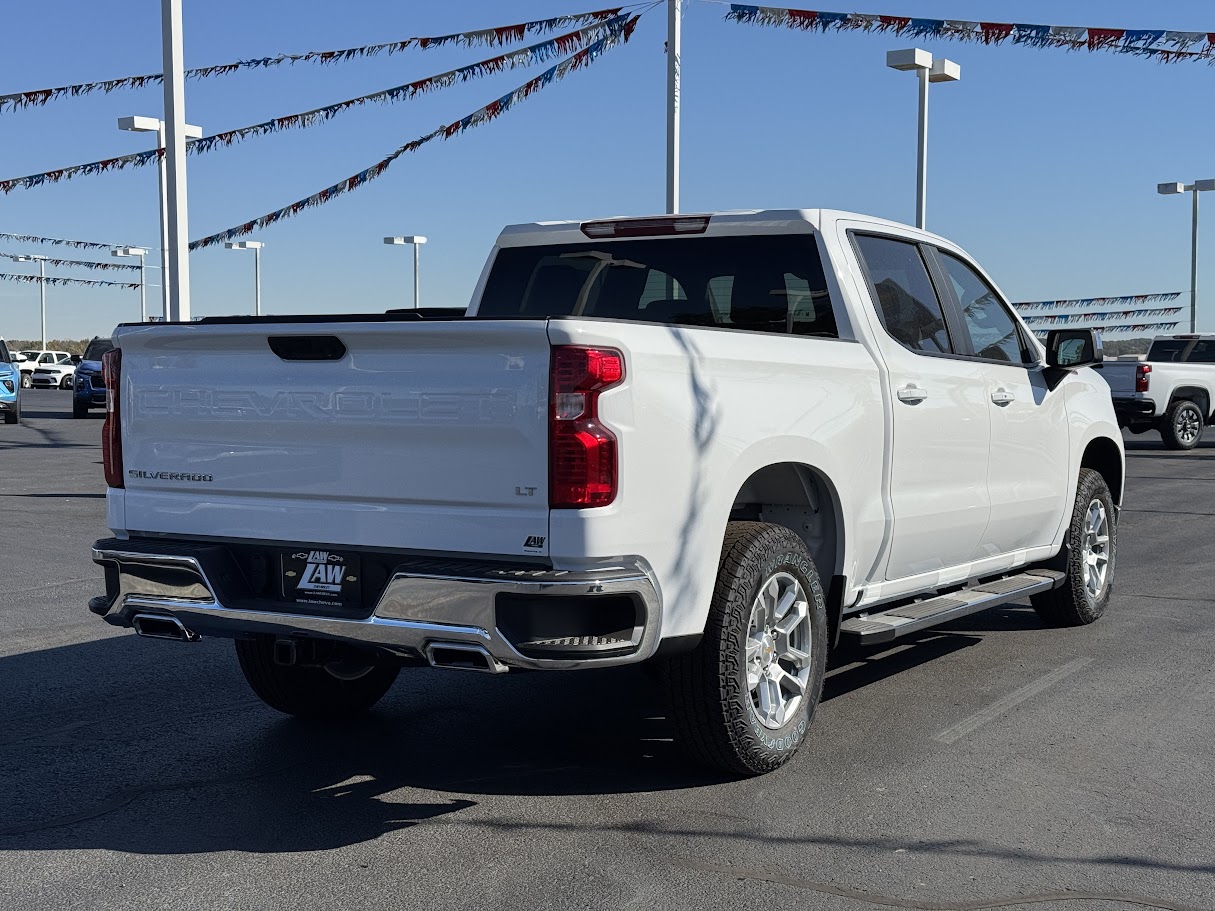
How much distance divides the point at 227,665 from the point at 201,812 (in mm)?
2415

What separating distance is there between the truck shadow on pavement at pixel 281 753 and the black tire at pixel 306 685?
0.29ft

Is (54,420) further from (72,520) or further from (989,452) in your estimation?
(989,452)

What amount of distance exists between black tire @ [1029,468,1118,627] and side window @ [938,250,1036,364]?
98cm

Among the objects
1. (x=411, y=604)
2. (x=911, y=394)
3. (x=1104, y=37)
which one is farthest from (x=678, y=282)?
(x=1104, y=37)

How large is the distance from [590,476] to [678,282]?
2.23 metres

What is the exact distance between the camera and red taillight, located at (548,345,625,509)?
4.20 meters

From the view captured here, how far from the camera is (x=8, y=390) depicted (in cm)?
3077

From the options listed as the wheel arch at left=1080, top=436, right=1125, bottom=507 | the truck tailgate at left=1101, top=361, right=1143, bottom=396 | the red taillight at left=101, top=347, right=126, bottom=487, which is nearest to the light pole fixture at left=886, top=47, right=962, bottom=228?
the truck tailgate at left=1101, top=361, right=1143, bottom=396

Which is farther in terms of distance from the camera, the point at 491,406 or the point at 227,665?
the point at 227,665

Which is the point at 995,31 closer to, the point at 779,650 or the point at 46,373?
the point at 779,650

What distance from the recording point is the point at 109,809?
4.72 metres

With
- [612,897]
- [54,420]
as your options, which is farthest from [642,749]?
[54,420]

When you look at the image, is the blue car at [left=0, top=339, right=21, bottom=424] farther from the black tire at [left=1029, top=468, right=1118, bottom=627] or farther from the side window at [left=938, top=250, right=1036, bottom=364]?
the side window at [left=938, top=250, right=1036, bottom=364]

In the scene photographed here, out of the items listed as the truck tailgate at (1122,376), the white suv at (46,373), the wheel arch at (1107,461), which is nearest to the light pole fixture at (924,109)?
the truck tailgate at (1122,376)
